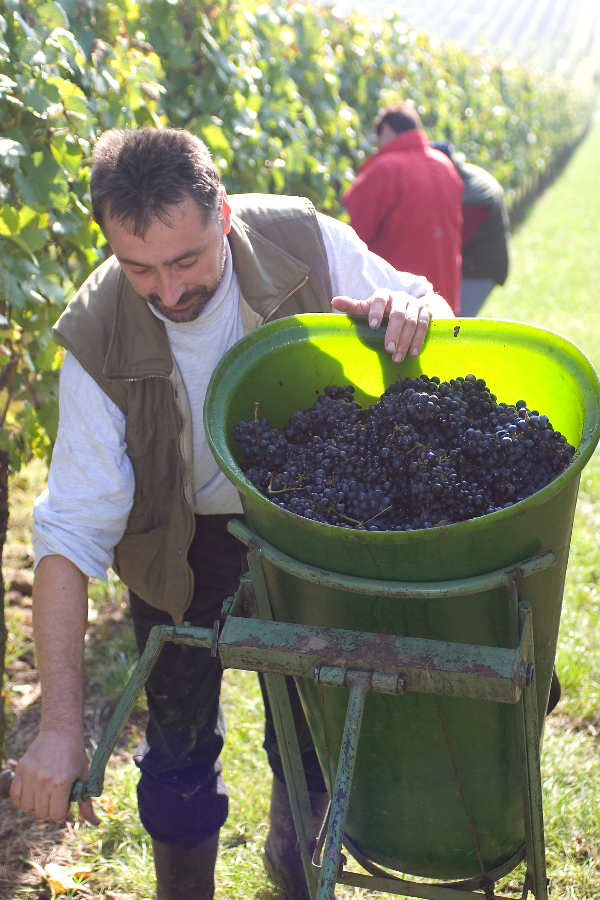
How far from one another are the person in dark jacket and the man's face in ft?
12.4

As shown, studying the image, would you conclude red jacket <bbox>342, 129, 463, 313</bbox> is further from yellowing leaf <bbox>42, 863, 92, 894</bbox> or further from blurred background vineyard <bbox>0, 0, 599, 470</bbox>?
yellowing leaf <bbox>42, 863, 92, 894</bbox>

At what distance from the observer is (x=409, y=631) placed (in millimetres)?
1639

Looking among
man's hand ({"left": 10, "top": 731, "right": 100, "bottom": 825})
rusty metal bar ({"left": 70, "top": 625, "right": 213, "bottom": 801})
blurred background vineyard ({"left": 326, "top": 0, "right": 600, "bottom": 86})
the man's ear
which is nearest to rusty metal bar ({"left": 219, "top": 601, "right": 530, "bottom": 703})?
rusty metal bar ({"left": 70, "top": 625, "right": 213, "bottom": 801})

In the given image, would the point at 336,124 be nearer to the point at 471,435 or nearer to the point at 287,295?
the point at 287,295

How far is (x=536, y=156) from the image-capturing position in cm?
1723

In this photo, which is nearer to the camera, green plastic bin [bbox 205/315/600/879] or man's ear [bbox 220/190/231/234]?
green plastic bin [bbox 205/315/600/879]

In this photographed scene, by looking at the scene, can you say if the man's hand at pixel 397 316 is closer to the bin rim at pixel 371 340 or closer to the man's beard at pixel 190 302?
the bin rim at pixel 371 340

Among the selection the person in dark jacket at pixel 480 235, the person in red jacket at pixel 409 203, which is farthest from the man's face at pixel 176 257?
the person in dark jacket at pixel 480 235

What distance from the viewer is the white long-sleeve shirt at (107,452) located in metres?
2.04

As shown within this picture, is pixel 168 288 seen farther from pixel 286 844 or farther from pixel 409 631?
pixel 286 844

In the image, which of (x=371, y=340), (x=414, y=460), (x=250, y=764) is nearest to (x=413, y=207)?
(x=250, y=764)

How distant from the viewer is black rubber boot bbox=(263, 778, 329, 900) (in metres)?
2.59

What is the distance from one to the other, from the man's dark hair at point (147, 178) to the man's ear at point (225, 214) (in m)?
0.06

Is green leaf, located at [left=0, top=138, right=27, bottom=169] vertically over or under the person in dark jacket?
over
